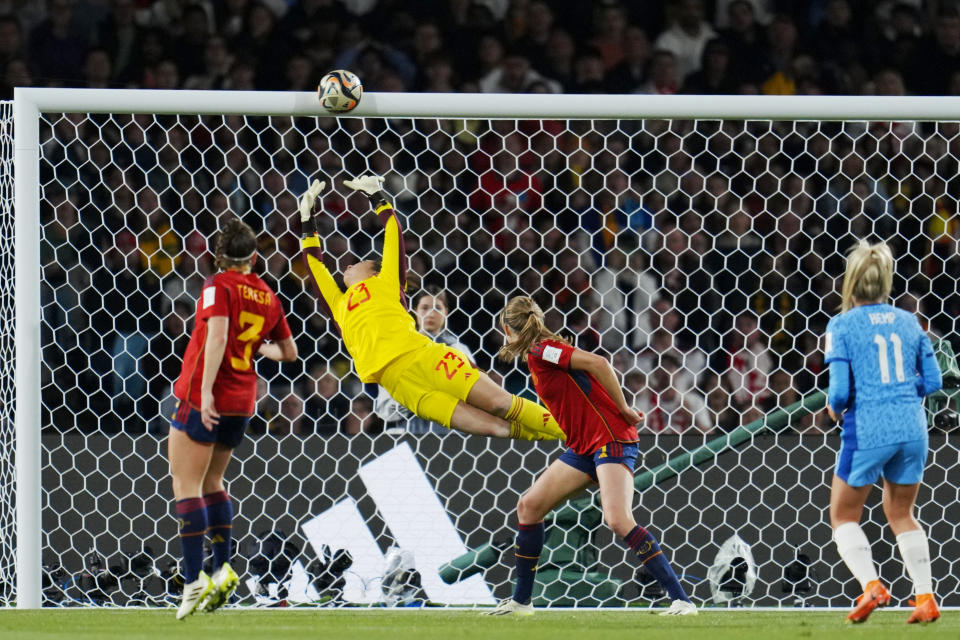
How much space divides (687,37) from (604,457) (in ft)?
19.0

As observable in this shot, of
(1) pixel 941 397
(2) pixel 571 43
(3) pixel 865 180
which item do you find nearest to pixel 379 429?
(1) pixel 941 397

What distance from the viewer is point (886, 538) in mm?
6676

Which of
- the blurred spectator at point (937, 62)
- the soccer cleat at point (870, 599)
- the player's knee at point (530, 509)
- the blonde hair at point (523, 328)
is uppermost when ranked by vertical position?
the blurred spectator at point (937, 62)

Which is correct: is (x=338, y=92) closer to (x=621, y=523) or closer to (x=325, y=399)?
(x=325, y=399)

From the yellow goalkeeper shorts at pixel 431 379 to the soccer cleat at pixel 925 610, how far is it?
2.25 m

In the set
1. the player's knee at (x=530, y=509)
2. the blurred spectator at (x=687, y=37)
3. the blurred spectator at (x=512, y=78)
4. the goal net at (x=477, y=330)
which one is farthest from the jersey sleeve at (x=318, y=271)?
the blurred spectator at (x=687, y=37)

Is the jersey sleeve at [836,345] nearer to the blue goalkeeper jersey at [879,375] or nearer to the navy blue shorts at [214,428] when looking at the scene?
the blue goalkeeper jersey at [879,375]

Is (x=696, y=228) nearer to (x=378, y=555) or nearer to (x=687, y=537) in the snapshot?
(x=687, y=537)

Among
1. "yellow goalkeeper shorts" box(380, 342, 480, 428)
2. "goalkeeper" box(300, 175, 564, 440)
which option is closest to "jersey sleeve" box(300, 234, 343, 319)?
"goalkeeper" box(300, 175, 564, 440)

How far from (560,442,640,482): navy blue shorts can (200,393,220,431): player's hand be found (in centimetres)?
157

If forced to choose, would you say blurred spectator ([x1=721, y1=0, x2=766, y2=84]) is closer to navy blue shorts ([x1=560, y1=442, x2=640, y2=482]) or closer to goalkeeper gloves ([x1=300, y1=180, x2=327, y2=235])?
goalkeeper gloves ([x1=300, y1=180, x2=327, y2=235])

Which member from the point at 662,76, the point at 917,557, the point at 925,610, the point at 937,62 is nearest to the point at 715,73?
the point at 662,76

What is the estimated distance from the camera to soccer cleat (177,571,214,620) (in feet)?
17.4

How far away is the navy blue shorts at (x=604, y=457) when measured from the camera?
5.79 meters
